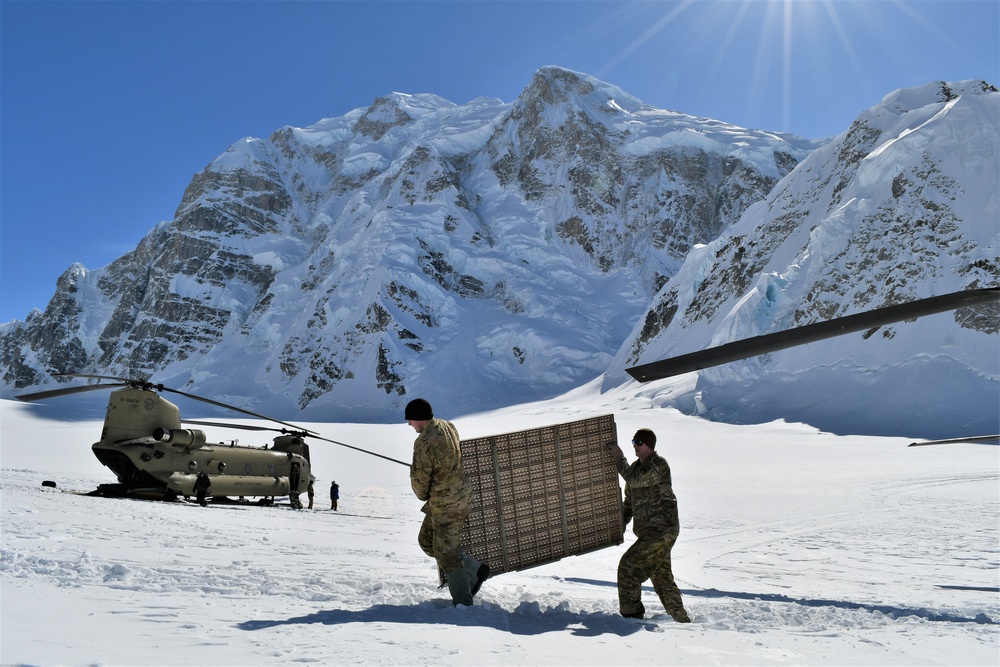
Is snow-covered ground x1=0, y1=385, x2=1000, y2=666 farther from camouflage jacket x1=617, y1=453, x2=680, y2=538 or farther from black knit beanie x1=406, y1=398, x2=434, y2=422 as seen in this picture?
black knit beanie x1=406, y1=398, x2=434, y2=422

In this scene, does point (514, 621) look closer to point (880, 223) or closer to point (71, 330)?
point (880, 223)

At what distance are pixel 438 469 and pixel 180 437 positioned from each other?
1186 centimetres

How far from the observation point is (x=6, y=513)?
8414mm

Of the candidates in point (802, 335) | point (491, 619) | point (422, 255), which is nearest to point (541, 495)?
point (491, 619)

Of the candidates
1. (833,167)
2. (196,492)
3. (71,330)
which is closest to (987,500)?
(196,492)

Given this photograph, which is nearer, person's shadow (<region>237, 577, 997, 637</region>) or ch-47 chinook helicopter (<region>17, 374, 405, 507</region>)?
person's shadow (<region>237, 577, 997, 637</region>)

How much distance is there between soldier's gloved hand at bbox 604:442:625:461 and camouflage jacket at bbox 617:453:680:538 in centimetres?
57

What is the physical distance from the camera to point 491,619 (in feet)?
16.7

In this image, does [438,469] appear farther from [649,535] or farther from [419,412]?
[649,535]

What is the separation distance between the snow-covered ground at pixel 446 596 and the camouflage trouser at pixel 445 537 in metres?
0.34

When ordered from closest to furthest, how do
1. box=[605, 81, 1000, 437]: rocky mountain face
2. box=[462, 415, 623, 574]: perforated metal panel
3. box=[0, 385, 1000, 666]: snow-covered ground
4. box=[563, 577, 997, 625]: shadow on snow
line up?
box=[0, 385, 1000, 666]: snow-covered ground, box=[563, 577, 997, 625]: shadow on snow, box=[462, 415, 623, 574]: perforated metal panel, box=[605, 81, 1000, 437]: rocky mountain face

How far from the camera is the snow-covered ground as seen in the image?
3.79 meters

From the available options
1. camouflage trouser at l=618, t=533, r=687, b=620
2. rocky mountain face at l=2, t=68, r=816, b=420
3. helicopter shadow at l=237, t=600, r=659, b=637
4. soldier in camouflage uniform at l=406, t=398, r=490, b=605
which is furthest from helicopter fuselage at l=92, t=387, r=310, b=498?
rocky mountain face at l=2, t=68, r=816, b=420

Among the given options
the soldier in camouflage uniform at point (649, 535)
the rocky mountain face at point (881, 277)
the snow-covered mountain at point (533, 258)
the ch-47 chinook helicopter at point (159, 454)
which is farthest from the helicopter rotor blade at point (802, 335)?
the snow-covered mountain at point (533, 258)
